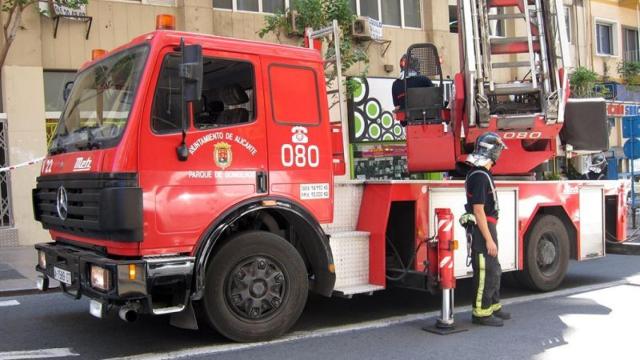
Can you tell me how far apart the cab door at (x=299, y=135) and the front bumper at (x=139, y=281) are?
3.79 feet

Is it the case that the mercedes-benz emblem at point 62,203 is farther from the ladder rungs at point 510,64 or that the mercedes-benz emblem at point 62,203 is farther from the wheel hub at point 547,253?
the wheel hub at point 547,253

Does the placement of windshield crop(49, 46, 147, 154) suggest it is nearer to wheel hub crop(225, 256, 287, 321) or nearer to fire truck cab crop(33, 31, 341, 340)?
fire truck cab crop(33, 31, 341, 340)

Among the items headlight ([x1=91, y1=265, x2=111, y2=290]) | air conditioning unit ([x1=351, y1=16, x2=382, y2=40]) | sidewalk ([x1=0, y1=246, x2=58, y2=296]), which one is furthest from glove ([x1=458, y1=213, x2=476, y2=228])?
air conditioning unit ([x1=351, y1=16, x2=382, y2=40])

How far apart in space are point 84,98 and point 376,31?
12.1m

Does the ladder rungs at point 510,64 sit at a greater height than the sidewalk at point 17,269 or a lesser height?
greater

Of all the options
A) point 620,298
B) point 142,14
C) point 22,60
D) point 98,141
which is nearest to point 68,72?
point 22,60

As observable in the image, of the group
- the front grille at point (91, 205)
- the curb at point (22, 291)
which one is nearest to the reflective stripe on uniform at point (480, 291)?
the front grille at point (91, 205)

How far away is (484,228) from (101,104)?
12.2ft

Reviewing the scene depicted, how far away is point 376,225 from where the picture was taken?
6461mm

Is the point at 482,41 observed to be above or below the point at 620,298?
above

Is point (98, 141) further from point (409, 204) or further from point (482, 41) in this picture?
point (482, 41)

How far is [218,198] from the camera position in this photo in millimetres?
5535

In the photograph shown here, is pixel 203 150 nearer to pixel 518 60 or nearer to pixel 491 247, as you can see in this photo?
pixel 491 247

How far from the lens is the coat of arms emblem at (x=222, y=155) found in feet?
18.2
